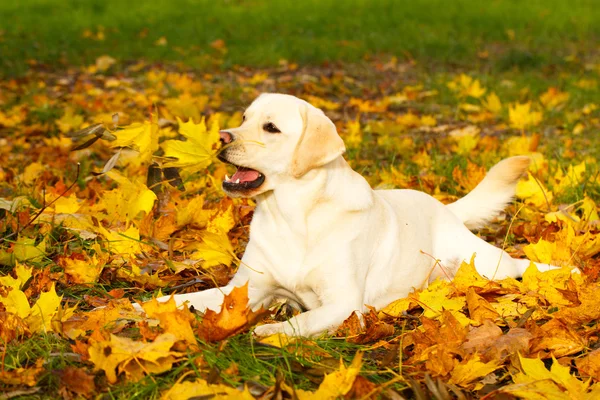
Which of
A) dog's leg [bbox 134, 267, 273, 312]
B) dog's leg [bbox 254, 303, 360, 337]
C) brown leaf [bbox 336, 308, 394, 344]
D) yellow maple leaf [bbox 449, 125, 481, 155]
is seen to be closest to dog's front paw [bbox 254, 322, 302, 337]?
dog's leg [bbox 254, 303, 360, 337]

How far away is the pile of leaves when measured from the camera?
236 cm

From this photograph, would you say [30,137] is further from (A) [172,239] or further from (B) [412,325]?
(B) [412,325]

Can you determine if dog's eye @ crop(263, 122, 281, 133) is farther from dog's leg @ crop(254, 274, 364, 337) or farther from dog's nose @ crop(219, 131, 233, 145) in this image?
dog's leg @ crop(254, 274, 364, 337)

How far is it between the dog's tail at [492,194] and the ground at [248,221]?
0.22 metres

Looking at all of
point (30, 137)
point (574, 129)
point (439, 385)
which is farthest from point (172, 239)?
point (574, 129)

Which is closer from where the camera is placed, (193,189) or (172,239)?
(172,239)

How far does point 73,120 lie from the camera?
21.7 ft

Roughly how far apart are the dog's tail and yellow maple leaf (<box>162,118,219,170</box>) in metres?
1.39

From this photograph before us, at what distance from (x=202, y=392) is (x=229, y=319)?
307mm

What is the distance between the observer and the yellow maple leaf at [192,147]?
3.14m

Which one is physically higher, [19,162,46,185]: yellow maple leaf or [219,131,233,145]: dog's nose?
[219,131,233,145]: dog's nose

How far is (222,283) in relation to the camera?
3.53 m

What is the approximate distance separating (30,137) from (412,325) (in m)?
4.41

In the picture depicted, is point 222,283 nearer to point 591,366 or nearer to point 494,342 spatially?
point 494,342
